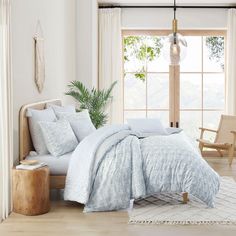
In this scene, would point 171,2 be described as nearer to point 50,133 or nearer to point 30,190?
point 50,133

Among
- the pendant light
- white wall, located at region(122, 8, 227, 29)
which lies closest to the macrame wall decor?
the pendant light

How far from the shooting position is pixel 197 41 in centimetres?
887

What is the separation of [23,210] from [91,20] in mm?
4068

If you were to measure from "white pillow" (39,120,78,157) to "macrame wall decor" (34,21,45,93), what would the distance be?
29.1 inches

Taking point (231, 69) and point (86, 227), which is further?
point (231, 69)

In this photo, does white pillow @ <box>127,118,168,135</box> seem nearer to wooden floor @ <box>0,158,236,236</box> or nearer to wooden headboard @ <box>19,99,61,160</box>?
wooden headboard @ <box>19,99,61,160</box>

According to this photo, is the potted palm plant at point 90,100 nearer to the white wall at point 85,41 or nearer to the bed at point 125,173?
the white wall at point 85,41

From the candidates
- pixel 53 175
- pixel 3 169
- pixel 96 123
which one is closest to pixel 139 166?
pixel 53 175

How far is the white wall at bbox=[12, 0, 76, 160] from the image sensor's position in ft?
16.9

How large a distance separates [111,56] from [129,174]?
4233mm

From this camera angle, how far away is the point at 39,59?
5.98m

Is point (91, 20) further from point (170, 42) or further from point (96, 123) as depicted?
point (170, 42)

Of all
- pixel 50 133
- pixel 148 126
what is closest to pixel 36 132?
pixel 50 133

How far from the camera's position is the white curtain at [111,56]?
8.70 meters
